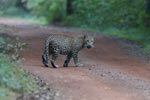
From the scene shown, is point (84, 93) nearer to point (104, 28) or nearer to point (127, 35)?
point (127, 35)

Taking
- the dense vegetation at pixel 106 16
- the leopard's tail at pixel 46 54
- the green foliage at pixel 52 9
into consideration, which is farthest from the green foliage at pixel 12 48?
the green foliage at pixel 52 9

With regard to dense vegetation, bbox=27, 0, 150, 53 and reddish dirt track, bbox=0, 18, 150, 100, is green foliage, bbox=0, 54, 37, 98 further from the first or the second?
dense vegetation, bbox=27, 0, 150, 53

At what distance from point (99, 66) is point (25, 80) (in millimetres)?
5213

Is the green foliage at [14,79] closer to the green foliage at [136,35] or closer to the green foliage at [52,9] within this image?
the green foliage at [136,35]

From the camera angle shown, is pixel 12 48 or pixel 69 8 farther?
pixel 69 8

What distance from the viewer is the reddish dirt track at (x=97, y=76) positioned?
11.0 meters

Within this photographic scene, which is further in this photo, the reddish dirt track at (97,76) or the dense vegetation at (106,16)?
the dense vegetation at (106,16)

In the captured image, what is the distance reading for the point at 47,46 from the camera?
13.7m

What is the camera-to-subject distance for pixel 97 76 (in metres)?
13.2

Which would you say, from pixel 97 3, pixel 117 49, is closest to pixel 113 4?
pixel 97 3

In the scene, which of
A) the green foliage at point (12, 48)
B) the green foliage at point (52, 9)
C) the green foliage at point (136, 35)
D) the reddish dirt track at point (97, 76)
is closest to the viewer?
the reddish dirt track at point (97, 76)

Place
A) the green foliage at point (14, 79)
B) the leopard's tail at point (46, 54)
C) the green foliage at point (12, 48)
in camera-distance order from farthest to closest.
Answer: the leopard's tail at point (46, 54) → the green foliage at point (12, 48) → the green foliage at point (14, 79)

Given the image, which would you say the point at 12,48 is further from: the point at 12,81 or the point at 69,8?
the point at 69,8

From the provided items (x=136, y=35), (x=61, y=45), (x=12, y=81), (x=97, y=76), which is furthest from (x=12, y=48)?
(x=136, y=35)
